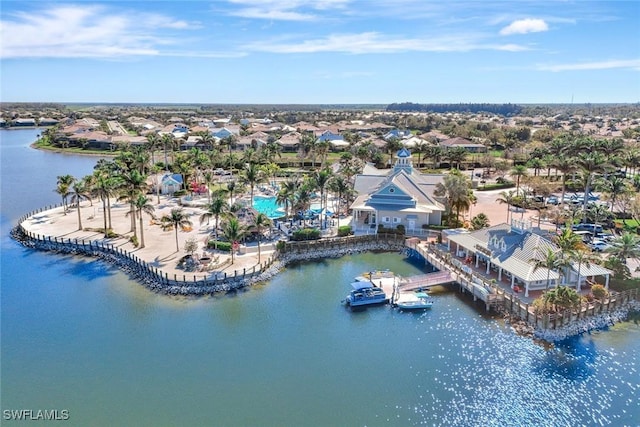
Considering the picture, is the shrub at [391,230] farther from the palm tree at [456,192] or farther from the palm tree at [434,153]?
the palm tree at [434,153]

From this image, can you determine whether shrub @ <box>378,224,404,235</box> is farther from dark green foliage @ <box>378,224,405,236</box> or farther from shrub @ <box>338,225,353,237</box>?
shrub @ <box>338,225,353,237</box>

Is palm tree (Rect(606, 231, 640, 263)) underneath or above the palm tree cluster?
underneath

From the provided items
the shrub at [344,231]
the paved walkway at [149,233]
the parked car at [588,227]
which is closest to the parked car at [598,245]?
the parked car at [588,227]

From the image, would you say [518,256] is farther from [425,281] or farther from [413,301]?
[413,301]

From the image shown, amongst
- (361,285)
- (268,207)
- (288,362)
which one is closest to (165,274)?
(288,362)

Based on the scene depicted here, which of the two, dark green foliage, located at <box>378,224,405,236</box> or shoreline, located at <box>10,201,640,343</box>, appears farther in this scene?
dark green foliage, located at <box>378,224,405,236</box>

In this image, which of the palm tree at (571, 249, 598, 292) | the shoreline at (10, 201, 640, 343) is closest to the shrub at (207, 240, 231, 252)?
the shoreline at (10, 201, 640, 343)

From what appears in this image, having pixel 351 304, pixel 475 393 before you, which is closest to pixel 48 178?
pixel 351 304
